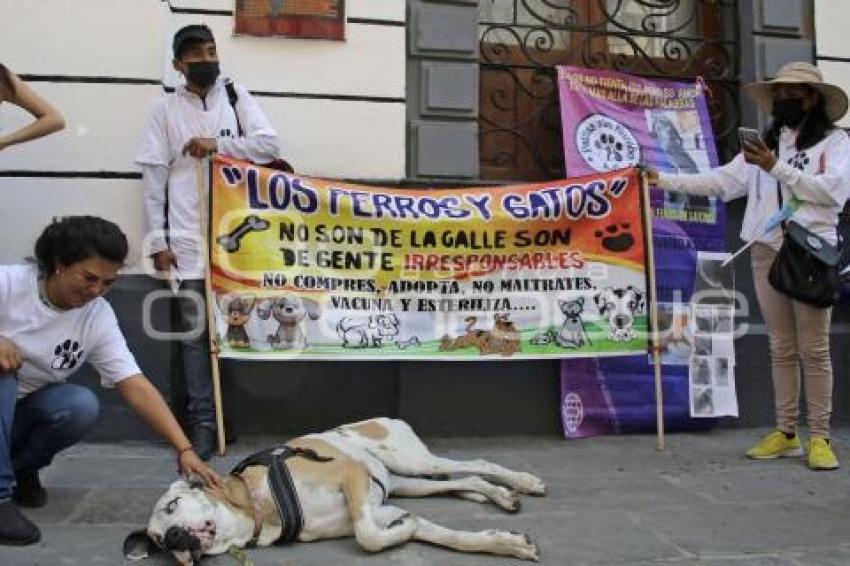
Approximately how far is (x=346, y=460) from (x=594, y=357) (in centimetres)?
246

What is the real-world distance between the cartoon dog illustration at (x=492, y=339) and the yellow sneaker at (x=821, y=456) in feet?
5.77

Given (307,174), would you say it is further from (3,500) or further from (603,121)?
(3,500)

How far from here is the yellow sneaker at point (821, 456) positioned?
4816 mm

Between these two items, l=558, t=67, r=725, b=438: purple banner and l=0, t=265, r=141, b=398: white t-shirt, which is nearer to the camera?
l=0, t=265, r=141, b=398: white t-shirt

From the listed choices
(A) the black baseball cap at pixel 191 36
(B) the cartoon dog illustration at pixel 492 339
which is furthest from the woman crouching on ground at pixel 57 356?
(B) the cartoon dog illustration at pixel 492 339

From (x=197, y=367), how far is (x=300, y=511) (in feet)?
6.23

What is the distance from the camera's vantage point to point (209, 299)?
494cm

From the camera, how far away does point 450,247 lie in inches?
211

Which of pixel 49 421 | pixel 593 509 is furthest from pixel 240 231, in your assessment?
pixel 593 509

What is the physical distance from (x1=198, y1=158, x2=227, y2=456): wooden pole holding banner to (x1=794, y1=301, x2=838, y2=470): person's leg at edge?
3295mm

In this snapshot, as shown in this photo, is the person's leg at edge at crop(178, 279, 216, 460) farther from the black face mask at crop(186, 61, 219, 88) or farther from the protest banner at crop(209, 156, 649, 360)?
the black face mask at crop(186, 61, 219, 88)

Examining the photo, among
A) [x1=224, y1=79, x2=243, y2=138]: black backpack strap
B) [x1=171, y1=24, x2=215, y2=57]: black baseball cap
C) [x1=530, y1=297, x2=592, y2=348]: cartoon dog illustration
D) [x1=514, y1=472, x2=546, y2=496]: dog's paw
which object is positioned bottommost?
[x1=514, y1=472, x2=546, y2=496]: dog's paw

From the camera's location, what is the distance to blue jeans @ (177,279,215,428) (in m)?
4.98

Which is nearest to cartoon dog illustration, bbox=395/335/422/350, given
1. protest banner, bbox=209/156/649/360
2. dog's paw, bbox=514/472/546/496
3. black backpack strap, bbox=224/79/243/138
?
protest banner, bbox=209/156/649/360
